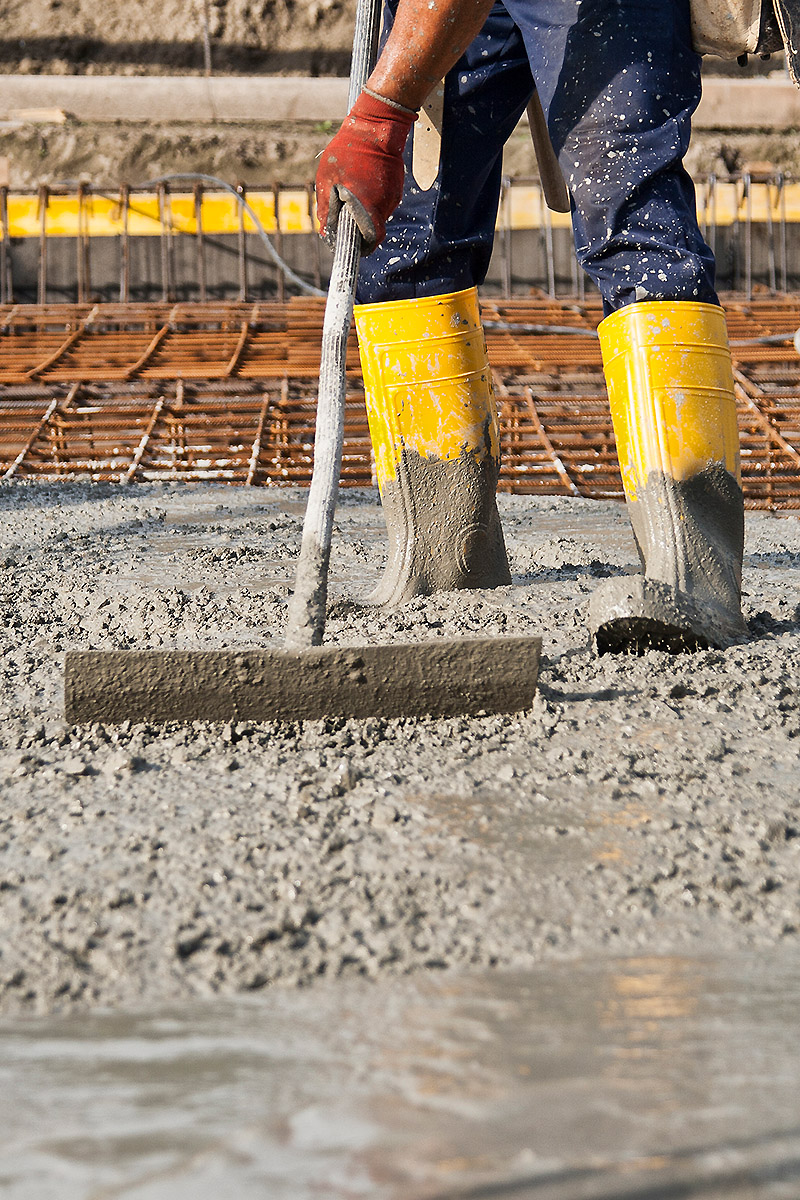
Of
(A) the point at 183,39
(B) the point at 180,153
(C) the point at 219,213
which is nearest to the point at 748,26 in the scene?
(C) the point at 219,213

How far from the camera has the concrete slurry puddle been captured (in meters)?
0.65

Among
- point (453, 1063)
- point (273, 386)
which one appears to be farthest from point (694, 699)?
point (273, 386)

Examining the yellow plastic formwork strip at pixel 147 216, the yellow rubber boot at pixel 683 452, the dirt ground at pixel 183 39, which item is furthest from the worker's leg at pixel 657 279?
the dirt ground at pixel 183 39

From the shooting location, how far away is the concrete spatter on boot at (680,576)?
5.44ft

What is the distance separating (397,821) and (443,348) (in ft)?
3.78

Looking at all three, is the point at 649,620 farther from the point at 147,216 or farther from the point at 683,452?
the point at 147,216

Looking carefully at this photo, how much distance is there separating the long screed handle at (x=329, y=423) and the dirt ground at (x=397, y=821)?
168 mm

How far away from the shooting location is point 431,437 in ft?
6.93

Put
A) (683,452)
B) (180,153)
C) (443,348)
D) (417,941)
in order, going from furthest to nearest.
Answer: (180,153), (443,348), (683,452), (417,941)

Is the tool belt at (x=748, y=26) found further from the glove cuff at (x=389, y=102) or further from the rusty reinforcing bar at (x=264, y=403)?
the rusty reinforcing bar at (x=264, y=403)

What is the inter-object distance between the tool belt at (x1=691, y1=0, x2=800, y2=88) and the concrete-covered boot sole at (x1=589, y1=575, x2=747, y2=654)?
87cm

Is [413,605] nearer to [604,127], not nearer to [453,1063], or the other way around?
[604,127]

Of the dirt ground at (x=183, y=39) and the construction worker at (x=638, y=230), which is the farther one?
the dirt ground at (x=183, y=39)

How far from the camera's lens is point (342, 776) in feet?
4.22
